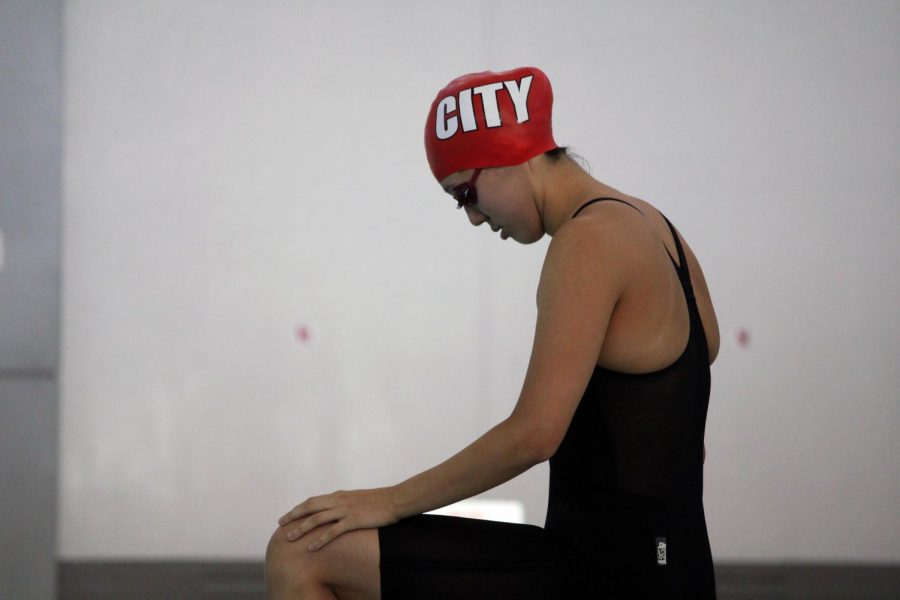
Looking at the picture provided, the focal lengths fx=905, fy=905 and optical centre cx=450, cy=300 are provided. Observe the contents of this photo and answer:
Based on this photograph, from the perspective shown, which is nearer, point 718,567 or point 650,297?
point 650,297

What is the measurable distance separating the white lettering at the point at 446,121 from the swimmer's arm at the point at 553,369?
31 centimetres

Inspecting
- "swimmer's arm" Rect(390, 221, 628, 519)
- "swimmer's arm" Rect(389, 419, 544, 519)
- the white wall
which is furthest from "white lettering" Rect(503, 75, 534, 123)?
the white wall

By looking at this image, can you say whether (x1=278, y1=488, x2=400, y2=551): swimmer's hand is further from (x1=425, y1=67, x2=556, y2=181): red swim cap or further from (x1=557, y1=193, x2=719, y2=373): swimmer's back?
(x1=425, y1=67, x2=556, y2=181): red swim cap

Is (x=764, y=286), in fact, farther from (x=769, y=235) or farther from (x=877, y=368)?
(x=877, y=368)

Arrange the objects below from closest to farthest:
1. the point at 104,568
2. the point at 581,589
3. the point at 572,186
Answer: the point at 581,589 → the point at 572,186 → the point at 104,568

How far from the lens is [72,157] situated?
3508mm

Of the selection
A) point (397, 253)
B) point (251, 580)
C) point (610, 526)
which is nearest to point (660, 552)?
point (610, 526)

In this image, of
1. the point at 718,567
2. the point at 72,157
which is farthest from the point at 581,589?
the point at 72,157

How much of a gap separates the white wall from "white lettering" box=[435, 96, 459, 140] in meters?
2.10

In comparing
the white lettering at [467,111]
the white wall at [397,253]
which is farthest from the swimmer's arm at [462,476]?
the white wall at [397,253]

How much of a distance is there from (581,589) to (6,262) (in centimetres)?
265

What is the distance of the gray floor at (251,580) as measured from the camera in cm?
341

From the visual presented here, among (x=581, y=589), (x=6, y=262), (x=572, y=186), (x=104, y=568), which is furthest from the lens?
(x=104, y=568)

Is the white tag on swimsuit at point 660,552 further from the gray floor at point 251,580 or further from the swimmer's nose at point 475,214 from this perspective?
the gray floor at point 251,580
